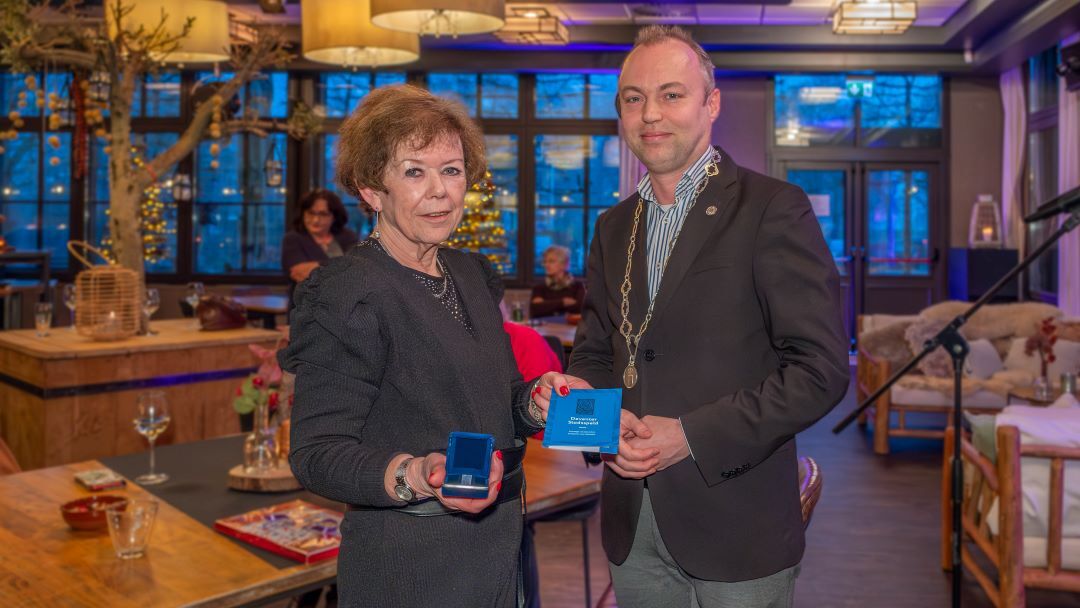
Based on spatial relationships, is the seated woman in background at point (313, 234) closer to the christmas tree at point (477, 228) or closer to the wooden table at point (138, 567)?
the christmas tree at point (477, 228)

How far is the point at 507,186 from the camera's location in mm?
12875

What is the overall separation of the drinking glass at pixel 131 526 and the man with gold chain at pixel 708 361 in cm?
94

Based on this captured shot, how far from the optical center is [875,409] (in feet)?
24.5

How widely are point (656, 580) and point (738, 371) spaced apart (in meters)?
0.44

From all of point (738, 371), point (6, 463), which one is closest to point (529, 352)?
point (738, 371)

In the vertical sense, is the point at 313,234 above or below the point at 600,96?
below

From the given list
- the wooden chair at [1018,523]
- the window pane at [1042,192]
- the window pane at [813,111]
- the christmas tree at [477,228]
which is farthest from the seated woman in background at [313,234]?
the window pane at [1042,192]

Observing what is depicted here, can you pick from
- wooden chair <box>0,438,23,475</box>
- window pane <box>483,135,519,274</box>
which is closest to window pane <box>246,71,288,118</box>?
window pane <box>483,135,519,274</box>

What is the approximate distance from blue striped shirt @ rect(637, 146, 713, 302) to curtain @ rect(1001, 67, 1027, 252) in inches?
429

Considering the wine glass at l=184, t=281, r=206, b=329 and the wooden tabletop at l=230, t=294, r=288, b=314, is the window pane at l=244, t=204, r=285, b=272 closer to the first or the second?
the wooden tabletop at l=230, t=294, r=288, b=314

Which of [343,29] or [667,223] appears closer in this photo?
[667,223]

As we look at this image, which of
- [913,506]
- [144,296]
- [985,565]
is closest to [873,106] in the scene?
[913,506]

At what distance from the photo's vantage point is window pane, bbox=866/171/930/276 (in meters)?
12.5

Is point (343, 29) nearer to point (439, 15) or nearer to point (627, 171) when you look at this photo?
point (439, 15)
